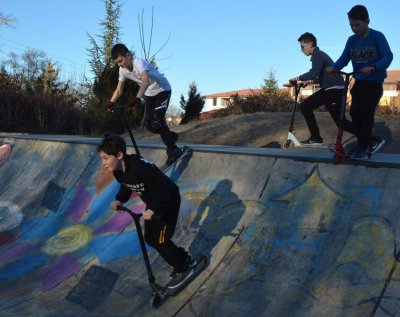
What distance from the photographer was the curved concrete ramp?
3.24 m

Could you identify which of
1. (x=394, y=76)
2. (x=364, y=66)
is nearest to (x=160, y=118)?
(x=364, y=66)

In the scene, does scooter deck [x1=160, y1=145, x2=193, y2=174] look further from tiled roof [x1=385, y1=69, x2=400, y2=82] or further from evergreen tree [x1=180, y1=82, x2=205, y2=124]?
tiled roof [x1=385, y1=69, x2=400, y2=82]

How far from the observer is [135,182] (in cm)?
366

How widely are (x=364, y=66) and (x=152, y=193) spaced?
2929 mm

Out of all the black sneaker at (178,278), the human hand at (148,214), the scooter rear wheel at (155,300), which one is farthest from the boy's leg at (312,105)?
the scooter rear wheel at (155,300)

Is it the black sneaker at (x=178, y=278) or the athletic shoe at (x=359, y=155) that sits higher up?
the athletic shoe at (x=359, y=155)

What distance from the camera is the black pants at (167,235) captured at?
3.75 meters

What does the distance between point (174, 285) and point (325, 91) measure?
3883 mm

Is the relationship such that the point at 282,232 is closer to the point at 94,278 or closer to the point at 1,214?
the point at 94,278

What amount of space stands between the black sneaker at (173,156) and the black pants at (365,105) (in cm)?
226

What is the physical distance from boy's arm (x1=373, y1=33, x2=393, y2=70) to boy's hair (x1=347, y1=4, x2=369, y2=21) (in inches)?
10.4

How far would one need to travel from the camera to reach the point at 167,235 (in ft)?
12.4

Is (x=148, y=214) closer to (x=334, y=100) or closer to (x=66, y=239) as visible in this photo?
(x=66, y=239)

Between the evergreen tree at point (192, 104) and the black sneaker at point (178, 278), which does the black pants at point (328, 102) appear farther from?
the evergreen tree at point (192, 104)
